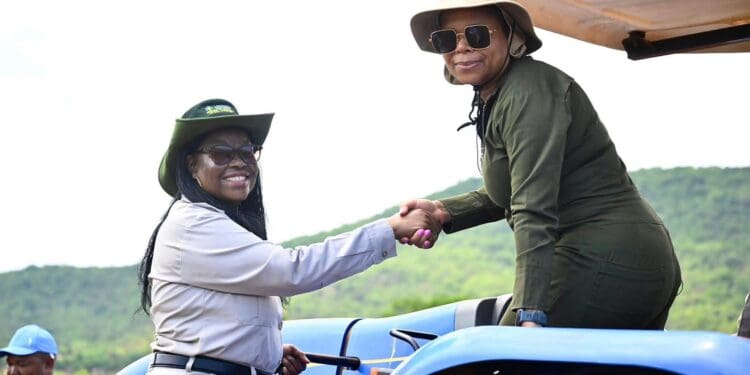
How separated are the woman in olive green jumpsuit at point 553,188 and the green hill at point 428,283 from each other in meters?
9.21

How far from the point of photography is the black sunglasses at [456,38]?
12.5 ft

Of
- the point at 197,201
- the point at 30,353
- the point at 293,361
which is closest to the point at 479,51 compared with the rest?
the point at 197,201

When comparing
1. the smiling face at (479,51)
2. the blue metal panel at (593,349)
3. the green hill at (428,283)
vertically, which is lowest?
the green hill at (428,283)

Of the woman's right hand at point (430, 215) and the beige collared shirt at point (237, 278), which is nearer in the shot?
the beige collared shirt at point (237, 278)

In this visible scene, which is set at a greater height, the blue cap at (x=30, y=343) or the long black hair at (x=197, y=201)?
the long black hair at (x=197, y=201)

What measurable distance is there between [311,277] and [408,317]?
0.66 metres

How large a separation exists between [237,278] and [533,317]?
1202 millimetres

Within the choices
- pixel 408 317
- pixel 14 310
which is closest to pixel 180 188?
pixel 408 317

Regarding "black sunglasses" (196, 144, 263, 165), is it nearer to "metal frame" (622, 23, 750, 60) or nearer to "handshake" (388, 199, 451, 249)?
"handshake" (388, 199, 451, 249)

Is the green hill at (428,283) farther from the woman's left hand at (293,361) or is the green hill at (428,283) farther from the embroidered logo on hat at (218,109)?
the embroidered logo on hat at (218,109)

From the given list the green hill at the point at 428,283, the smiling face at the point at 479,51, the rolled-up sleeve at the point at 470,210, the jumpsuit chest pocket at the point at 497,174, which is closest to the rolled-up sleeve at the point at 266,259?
the rolled-up sleeve at the point at 470,210

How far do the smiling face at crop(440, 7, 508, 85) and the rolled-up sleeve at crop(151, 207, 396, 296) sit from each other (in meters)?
0.72

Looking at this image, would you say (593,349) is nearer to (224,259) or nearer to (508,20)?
(508,20)

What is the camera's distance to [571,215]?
375 cm
